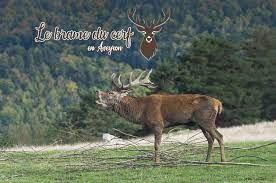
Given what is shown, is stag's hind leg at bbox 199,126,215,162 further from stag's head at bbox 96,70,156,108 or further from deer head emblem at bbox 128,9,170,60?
deer head emblem at bbox 128,9,170,60

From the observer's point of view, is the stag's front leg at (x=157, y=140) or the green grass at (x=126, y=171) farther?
the stag's front leg at (x=157, y=140)

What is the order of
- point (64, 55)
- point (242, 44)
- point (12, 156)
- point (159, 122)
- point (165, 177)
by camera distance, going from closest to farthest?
point (165, 177) → point (159, 122) → point (12, 156) → point (242, 44) → point (64, 55)

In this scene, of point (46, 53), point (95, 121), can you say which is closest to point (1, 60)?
point (46, 53)

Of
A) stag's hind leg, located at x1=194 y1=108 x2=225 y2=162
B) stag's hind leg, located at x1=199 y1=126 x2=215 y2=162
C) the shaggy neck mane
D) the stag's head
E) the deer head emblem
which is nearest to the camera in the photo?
stag's hind leg, located at x1=199 y1=126 x2=215 y2=162

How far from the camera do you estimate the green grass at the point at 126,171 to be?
579 inches

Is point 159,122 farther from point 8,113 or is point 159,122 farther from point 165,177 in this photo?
point 8,113

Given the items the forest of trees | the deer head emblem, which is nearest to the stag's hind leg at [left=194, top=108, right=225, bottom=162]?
the forest of trees

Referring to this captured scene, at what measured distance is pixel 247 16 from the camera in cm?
19600

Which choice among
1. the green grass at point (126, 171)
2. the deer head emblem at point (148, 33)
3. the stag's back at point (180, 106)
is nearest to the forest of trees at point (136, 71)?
the green grass at point (126, 171)

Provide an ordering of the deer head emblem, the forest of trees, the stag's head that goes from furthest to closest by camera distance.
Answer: the deer head emblem
the forest of trees
the stag's head

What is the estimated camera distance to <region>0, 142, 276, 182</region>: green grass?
579 inches

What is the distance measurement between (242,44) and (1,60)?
399 feet

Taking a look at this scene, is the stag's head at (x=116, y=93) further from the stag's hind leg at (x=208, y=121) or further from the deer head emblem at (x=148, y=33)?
the deer head emblem at (x=148, y=33)

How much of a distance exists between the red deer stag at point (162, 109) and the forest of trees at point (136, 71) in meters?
2.56
